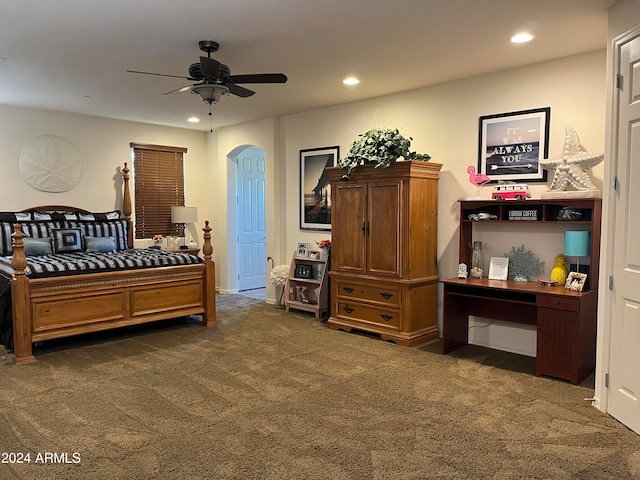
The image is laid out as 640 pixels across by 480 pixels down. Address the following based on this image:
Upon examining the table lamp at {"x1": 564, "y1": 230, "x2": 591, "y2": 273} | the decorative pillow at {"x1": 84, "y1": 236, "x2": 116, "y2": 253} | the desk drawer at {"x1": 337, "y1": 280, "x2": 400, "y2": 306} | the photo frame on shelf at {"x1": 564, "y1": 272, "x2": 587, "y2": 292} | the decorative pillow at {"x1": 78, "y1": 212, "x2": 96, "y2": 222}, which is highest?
the decorative pillow at {"x1": 78, "y1": 212, "x2": 96, "y2": 222}

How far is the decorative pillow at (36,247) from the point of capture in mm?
5783

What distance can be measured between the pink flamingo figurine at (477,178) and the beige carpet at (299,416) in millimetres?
1667

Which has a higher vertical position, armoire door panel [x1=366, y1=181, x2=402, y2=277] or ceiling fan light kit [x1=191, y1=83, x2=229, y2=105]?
ceiling fan light kit [x1=191, y1=83, x2=229, y2=105]

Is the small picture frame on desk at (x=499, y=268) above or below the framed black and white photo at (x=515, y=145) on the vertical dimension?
below

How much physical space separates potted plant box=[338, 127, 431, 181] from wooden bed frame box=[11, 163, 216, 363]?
2139 millimetres

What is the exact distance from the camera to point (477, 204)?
470 centimetres

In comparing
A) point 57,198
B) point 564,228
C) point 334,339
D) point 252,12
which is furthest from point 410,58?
point 57,198

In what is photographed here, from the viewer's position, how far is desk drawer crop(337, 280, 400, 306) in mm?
5043

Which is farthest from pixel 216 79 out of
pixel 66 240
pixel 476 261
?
pixel 66 240

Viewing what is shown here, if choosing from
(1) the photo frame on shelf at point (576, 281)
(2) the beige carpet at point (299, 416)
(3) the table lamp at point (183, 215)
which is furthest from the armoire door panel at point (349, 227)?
(3) the table lamp at point (183, 215)

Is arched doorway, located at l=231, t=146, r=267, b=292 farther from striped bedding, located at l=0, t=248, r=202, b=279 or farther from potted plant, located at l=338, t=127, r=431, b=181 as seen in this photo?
potted plant, located at l=338, t=127, r=431, b=181

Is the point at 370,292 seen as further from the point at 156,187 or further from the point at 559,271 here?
the point at 156,187

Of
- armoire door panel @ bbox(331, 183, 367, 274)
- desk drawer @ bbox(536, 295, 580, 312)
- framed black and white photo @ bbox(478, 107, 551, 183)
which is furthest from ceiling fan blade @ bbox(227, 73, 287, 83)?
desk drawer @ bbox(536, 295, 580, 312)

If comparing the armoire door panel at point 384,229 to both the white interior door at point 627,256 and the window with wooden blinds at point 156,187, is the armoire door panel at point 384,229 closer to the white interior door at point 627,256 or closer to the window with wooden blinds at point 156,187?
the white interior door at point 627,256
